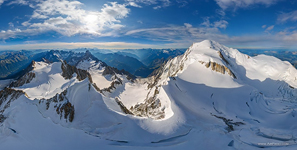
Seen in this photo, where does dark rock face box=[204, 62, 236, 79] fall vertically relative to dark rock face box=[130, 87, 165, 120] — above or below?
above

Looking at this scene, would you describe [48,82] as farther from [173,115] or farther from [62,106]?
[173,115]

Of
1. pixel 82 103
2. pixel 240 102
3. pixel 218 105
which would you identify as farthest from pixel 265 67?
pixel 82 103

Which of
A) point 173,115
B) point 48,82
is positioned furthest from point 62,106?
point 48,82

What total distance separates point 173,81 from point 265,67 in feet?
203

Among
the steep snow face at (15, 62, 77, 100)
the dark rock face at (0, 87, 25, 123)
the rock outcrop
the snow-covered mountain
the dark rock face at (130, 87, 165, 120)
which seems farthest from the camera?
the rock outcrop

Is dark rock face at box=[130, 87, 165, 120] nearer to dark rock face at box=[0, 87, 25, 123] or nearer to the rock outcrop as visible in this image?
the rock outcrop

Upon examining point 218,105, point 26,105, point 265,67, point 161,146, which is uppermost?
point 265,67

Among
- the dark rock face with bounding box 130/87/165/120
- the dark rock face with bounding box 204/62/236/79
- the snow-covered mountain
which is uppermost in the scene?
the dark rock face with bounding box 204/62/236/79

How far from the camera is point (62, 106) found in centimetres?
3031

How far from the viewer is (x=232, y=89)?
5444 cm

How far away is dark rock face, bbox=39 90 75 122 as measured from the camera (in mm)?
28503

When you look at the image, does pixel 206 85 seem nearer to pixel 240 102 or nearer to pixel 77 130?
pixel 240 102

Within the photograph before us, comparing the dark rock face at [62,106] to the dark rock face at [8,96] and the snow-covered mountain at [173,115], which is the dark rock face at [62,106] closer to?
the snow-covered mountain at [173,115]

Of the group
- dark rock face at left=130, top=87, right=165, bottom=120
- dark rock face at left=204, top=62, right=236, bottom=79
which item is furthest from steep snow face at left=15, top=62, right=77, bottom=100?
dark rock face at left=204, top=62, right=236, bottom=79
